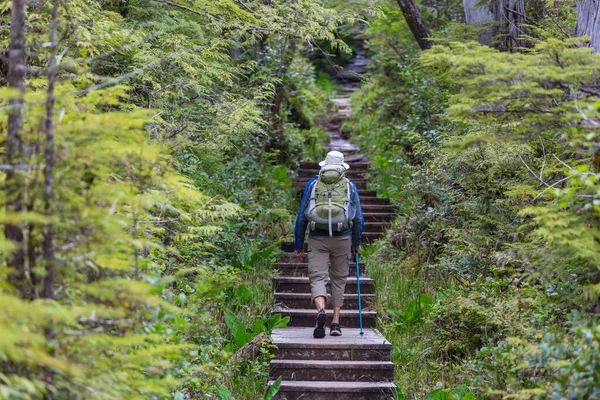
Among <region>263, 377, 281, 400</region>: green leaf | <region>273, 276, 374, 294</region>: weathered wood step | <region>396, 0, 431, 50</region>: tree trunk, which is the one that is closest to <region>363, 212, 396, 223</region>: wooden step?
<region>273, 276, 374, 294</region>: weathered wood step

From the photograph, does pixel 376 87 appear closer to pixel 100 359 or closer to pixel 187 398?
pixel 187 398

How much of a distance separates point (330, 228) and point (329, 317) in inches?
64.8

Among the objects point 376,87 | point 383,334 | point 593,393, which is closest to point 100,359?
point 593,393

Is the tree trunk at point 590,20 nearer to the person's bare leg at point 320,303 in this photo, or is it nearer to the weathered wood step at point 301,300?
the person's bare leg at point 320,303

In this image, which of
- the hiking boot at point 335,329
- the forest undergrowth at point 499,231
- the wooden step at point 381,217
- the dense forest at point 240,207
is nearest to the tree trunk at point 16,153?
the dense forest at point 240,207

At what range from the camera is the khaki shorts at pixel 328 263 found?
693 centimetres

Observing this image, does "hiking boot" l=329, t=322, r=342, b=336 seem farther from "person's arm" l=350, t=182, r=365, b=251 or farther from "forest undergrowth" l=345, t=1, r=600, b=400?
"person's arm" l=350, t=182, r=365, b=251

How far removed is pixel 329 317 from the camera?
25.7 feet

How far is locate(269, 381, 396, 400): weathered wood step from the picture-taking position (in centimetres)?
630

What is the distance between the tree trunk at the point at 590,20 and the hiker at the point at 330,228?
2.81 metres

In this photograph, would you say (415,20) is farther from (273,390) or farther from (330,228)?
(273,390)

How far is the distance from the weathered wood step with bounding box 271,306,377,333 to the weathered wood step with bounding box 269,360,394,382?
1.26 meters

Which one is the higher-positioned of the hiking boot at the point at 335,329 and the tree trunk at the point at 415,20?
the tree trunk at the point at 415,20

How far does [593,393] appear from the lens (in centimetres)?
360
